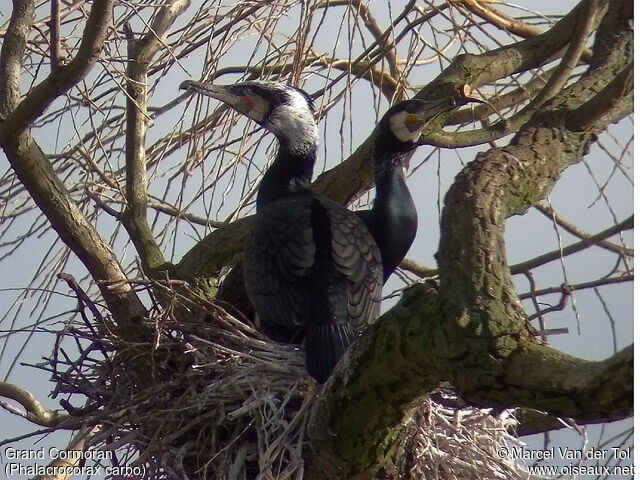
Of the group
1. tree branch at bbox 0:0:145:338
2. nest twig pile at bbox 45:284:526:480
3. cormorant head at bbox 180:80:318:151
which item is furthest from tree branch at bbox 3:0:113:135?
cormorant head at bbox 180:80:318:151

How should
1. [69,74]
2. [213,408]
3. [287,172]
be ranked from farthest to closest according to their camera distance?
[287,172] < [213,408] < [69,74]

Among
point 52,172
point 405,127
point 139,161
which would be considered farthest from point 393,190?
point 52,172

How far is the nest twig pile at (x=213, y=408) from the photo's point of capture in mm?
2816

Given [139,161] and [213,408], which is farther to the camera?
[139,161]

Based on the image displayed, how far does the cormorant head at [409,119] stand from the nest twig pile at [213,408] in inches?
33.5

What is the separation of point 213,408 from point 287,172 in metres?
1.03

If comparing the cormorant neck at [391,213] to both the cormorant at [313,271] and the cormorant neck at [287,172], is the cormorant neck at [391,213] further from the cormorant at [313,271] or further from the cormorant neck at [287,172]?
the cormorant neck at [287,172]

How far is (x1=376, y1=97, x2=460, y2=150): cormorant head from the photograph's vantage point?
3.42m

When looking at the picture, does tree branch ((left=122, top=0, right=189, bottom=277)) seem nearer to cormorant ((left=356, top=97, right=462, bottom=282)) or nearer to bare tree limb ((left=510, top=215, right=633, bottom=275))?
cormorant ((left=356, top=97, right=462, bottom=282))

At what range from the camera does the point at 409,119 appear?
3479 mm

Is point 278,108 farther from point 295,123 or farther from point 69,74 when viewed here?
point 69,74

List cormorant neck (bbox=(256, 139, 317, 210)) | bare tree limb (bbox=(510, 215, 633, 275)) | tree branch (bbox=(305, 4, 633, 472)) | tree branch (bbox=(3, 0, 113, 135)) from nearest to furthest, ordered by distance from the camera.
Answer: tree branch (bbox=(305, 4, 633, 472)), tree branch (bbox=(3, 0, 113, 135)), bare tree limb (bbox=(510, 215, 633, 275)), cormorant neck (bbox=(256, 139, 317, 210))

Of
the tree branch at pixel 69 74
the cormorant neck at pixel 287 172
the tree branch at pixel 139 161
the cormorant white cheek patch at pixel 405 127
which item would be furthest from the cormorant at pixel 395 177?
the tree branch at pixel 69 74

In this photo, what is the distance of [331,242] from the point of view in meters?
3.15
